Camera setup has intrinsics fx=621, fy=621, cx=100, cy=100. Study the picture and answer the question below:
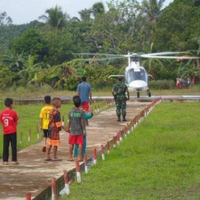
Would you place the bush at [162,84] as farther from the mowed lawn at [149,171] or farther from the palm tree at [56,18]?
the mowed lawn at [149,171]

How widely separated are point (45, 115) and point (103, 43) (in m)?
55.6

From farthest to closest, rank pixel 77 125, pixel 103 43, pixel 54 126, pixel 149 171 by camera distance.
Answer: pixel 103 43 < pixel 54 126 < pixel 77 125 < pixel 149 171

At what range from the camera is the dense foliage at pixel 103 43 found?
54062mm

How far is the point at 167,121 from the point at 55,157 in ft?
31.6

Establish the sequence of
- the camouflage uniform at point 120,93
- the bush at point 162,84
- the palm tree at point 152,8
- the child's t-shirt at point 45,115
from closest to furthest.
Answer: the child's t-shirt at point 45,115
the camouflage uniform at point 120,93
the bush at point 162,84
the palm tree at point 152,8

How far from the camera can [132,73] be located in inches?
1566

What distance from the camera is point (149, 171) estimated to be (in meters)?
11.3

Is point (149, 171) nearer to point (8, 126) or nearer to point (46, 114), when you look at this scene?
point (8, 126)

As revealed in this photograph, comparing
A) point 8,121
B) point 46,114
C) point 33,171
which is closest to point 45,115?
point 46,114

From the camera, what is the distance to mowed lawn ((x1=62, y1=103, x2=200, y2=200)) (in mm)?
9359

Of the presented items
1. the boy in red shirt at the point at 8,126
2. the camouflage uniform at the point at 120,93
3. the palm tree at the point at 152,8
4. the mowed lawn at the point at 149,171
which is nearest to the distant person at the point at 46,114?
the boy in red shirt at the point at 8,126

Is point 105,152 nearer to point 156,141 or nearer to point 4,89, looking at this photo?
point 156,141

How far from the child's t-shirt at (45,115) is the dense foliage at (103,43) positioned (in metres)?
38.4

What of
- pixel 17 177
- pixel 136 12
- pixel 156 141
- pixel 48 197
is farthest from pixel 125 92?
pixel 136 12
